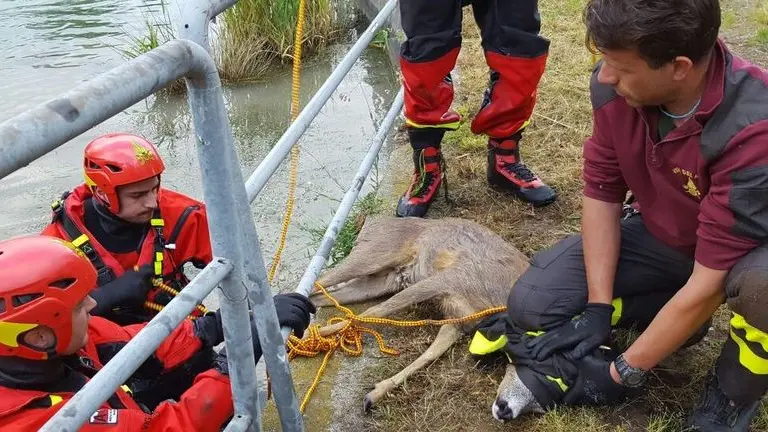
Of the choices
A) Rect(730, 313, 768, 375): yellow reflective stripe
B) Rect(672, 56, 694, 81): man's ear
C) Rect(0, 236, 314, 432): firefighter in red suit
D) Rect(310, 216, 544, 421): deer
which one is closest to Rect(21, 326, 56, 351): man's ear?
Rect(0, 236, 314, 432): firefighter in red suit

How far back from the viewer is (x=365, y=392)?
298cm

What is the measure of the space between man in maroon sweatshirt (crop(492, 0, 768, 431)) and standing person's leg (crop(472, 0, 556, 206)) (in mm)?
1171

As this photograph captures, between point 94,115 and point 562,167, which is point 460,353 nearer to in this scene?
point 562,167

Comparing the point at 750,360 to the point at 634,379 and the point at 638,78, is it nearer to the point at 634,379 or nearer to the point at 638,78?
the point at 634,379

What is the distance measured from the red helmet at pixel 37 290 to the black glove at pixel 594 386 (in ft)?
5.86

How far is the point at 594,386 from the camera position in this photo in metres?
2.72

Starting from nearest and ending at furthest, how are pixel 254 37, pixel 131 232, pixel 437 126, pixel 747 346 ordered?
pixel 747 346 < pixel 131 232 < pixel 437 126 < pixel 254 37

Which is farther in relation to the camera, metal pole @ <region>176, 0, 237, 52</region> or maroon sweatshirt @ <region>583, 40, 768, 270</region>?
maroon sweatshirt @ <region>583, 40, 768, 270</region>

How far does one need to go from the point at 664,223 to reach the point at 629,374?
23.7 inches

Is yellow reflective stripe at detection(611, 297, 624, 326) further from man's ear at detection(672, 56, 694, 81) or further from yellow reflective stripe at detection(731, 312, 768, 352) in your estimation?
man's ear at detection(672, 56, 694, 81)

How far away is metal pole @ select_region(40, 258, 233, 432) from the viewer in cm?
131

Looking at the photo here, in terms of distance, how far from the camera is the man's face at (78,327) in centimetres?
197

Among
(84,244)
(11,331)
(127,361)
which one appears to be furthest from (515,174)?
(127,361)

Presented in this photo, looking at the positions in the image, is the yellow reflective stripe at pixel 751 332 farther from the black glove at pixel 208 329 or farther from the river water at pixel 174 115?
the river water at pixel 174 115
